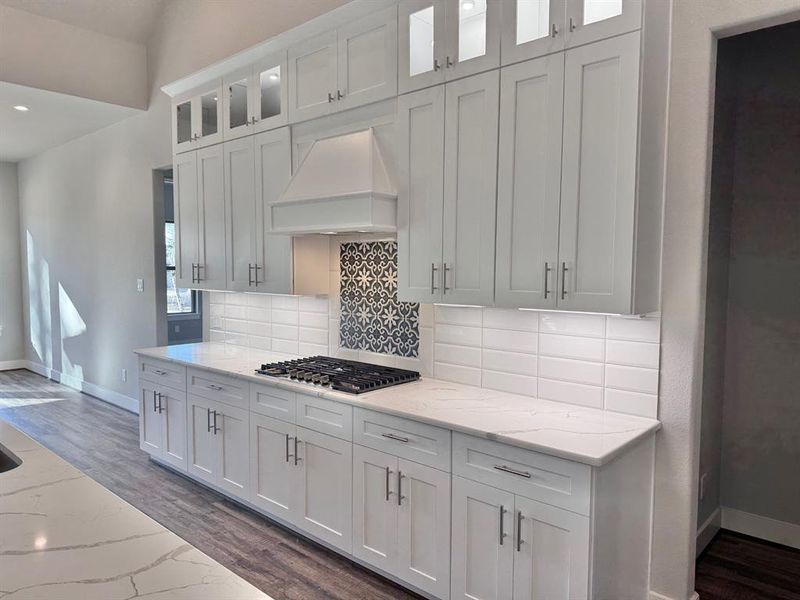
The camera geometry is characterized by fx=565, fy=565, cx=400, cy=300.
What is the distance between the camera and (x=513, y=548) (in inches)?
83.4

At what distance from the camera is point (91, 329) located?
634cm

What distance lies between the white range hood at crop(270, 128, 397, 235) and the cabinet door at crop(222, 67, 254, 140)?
0.72 m

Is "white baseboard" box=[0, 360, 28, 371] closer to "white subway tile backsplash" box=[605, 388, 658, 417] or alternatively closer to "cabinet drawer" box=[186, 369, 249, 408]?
"cabinet drawer" box=[186, 369, 249, 408]

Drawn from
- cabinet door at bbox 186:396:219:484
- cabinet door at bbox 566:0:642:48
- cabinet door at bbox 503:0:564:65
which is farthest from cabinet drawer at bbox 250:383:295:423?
cabinet door at bbox 566:0:642:48

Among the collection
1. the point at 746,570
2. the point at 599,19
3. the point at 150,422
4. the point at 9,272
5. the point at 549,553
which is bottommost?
the point at 746,570

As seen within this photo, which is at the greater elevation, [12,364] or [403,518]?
[403,518]

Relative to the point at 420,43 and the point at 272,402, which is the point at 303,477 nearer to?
the point at 272,402

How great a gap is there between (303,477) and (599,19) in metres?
2.49

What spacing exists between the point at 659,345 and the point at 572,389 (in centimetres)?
43

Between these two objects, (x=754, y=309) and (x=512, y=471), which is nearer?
(x=512, y=471)

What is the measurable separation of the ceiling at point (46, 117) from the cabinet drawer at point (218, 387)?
2973mm

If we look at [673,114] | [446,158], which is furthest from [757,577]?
[446,158]

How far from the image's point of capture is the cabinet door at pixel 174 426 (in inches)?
150

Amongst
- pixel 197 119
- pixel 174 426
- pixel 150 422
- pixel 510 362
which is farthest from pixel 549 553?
pixel 197 119
